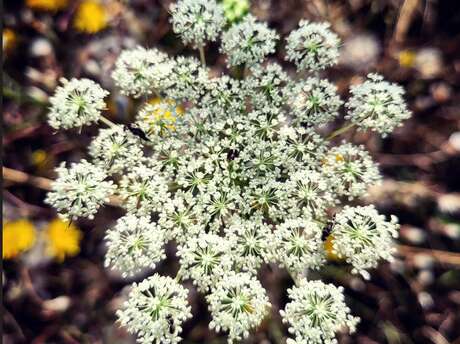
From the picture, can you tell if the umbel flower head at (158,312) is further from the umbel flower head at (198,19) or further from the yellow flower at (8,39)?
the yellow flower at (8,39)

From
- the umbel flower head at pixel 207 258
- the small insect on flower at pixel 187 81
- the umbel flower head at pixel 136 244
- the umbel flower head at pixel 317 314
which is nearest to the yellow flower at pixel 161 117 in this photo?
the small insect on flower at pixel 187 81

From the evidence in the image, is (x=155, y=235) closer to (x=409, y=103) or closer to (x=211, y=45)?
(x=211, y=45)

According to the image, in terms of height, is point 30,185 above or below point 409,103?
below

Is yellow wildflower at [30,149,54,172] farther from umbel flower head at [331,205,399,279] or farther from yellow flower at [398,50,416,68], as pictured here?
yellow flower at [398,50,416,68]

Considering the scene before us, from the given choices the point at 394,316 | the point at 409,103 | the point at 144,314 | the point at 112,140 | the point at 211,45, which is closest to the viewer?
the point at 144,314

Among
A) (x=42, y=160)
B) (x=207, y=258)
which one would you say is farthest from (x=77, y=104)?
(x=42, y=160)

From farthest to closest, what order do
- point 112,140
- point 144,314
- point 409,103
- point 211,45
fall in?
1. point 211,45
2. point 409,103
3. point 112,140
4. point 144,314

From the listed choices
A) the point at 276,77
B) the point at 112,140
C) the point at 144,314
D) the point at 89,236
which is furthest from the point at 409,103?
the point at 89,236
